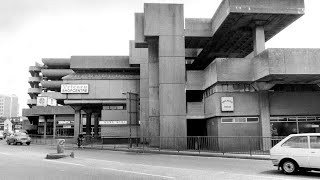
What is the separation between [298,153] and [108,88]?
3418 cm

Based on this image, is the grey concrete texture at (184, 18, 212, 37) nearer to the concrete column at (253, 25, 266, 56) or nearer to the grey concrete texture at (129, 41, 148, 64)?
the concrete column at (253, 25, 266, 56)

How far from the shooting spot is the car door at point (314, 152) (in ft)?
37.0

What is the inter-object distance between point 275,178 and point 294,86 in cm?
1848

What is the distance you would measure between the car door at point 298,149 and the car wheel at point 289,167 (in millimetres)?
211

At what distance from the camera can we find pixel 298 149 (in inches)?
466

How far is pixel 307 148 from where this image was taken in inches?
459

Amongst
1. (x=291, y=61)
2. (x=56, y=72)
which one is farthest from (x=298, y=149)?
(x=56, y=72)

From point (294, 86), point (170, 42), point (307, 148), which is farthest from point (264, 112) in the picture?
point (307, 148)

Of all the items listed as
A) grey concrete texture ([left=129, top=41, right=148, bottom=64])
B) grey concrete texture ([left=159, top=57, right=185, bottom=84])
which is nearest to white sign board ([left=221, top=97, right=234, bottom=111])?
grey concrete texture ([left=159, top=57, right=185, bottom=84])

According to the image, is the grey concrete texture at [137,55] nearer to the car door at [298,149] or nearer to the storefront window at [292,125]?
the storefront window at [292,125]

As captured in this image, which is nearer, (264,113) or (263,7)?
(263,7)

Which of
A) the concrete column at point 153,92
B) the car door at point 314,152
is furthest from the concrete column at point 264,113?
the car door at point 314,152

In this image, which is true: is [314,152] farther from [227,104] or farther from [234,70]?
[234,70]

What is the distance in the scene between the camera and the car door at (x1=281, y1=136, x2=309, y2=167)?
11609 mm
